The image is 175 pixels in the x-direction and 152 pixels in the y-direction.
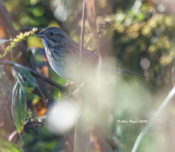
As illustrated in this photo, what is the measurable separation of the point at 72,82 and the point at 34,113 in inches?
7.8

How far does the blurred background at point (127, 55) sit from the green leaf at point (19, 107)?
360mm

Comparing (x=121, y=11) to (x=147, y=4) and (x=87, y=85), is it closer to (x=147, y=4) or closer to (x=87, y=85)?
(x=147, y=4)

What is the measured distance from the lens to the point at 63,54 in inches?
80.4

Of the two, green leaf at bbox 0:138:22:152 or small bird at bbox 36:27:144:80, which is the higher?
small bird at bbox 36:27:144:80

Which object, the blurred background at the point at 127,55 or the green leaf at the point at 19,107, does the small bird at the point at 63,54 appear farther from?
the green leaf at the point at 19,107

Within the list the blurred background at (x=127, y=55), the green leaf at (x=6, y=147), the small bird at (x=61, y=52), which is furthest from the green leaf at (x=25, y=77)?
the small bird at (x=61, y=52)

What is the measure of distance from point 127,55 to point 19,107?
49.4 inches

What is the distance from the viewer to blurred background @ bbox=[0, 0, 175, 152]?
174 centimetres

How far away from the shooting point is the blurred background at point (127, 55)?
174cm

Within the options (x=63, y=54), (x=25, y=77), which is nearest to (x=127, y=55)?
(x=63, y=54)

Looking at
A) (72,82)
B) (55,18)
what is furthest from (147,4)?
(72,82)

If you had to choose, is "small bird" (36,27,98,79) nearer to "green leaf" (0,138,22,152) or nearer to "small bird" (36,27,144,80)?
"small bird" (36,27,144,80)

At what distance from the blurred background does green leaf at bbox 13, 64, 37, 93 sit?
1.26 feet

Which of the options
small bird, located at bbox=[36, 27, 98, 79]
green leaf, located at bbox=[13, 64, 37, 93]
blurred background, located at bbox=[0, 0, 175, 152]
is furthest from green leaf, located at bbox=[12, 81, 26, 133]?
small bird, located at bbox=[36, 27, 98, 79]
